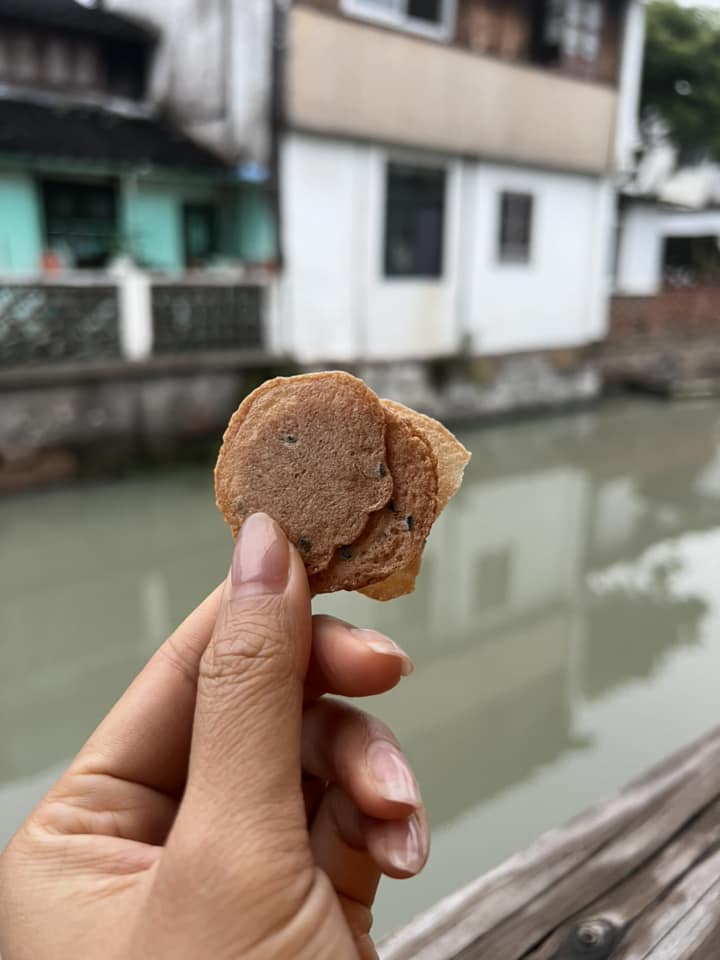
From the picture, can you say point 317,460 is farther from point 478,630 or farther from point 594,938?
point 478,630

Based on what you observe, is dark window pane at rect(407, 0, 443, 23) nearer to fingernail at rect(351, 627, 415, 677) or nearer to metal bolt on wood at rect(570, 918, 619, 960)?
fingernail at rect(351, 627, 415, 677)

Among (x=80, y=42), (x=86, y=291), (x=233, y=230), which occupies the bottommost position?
(x=86, y=291)

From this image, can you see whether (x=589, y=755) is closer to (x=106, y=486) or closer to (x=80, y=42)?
(x=106, y=486)

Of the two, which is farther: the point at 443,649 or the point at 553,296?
the point at 553,296

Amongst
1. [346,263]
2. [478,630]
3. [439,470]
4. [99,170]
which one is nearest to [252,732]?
[439,470]

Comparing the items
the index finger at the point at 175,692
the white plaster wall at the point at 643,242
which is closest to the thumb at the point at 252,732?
the index finger at the point at 175,692

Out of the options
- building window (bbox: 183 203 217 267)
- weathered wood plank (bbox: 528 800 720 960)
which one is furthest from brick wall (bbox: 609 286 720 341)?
weathered wood plank (bbox: 528 800 720 960)

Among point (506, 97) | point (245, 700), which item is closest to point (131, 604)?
point (245, 700)

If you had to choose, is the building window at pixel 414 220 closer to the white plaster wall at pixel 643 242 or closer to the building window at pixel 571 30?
the building window at pixel 571 30
